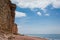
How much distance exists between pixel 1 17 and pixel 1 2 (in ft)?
4.98

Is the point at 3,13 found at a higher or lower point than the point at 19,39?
higher

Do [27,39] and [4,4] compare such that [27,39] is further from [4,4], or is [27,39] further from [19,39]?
[4,4]

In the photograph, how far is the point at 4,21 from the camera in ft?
66.3

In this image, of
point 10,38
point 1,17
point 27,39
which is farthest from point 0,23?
point 27,39

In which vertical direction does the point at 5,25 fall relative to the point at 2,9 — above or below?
below

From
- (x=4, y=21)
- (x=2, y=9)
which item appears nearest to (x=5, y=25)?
(x=4, y=21)

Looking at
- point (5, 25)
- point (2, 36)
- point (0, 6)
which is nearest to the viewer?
point (2, 36)

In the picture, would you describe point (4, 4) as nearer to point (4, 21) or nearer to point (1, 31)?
point (4, 21)

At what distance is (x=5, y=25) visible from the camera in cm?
2045

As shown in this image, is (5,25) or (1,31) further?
(5,25)

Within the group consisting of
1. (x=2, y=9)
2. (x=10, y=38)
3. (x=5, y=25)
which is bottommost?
(x=10, y=38)

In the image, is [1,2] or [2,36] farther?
[1,2]

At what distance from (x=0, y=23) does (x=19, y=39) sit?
2851 mm

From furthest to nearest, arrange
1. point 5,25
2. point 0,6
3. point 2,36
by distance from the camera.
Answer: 1. point 5,25
2. point 0,6
3. point 2,36
